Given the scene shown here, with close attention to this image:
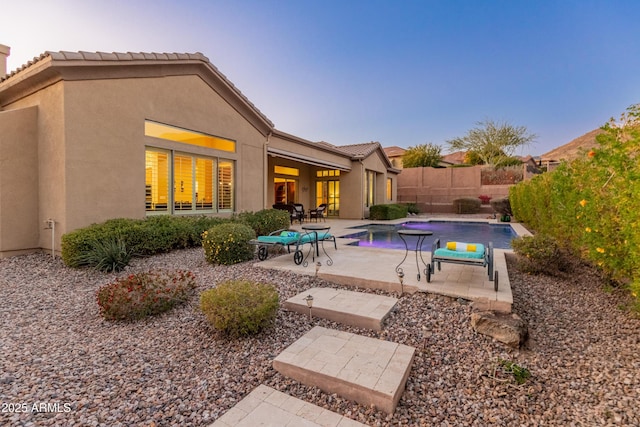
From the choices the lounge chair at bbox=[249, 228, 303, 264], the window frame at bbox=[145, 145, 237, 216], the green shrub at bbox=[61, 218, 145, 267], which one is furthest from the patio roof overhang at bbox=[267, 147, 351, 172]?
the green shrub at bbox=[61, 218, 145, 267]

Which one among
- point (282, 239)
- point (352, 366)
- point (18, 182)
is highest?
point (18, 182)

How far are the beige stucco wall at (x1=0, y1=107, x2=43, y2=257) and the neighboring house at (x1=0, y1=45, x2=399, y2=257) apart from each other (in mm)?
19

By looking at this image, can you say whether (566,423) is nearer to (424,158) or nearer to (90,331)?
(90,331)

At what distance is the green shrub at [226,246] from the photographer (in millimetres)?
6898

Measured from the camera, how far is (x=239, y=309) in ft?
11.9

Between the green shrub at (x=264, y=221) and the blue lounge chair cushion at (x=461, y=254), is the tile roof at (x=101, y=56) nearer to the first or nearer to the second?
the green shrub at (x=264, y=221)

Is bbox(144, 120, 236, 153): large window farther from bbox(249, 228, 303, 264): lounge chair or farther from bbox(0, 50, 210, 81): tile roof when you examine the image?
bbox(249, 228, 303, 264): lounge chair

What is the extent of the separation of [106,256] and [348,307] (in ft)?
17.4

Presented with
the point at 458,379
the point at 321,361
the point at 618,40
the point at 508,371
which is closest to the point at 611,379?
the point at 508,371

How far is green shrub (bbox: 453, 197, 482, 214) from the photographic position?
79.7ft

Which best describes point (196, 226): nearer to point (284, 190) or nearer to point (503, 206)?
point (284, 190)

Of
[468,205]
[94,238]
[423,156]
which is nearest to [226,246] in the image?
[94,238]

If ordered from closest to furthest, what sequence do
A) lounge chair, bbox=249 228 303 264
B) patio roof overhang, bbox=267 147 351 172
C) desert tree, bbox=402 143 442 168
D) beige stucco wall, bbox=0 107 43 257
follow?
lounge chair, bbox=249 228 303 264, beige stucco wall, bbox=0 107 43 257, patio roof overhang, bbox=267 147 351 172, desert tree, bbox=402 143 442 168

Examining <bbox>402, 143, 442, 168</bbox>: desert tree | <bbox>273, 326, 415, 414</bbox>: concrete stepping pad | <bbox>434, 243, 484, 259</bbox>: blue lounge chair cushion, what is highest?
<bbox>402, 143, 442, 168</bbox>: desert tree
